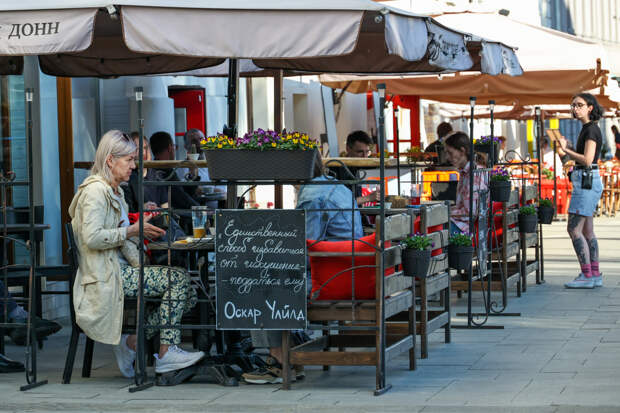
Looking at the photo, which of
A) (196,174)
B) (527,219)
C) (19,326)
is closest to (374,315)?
(19,326)

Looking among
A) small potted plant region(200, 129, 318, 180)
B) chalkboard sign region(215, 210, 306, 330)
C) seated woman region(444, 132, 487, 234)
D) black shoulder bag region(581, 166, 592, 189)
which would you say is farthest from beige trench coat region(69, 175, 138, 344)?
black shoulder bag region(581, 166, 592, 189)

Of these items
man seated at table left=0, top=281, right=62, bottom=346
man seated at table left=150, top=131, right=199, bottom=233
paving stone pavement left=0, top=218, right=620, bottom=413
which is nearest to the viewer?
paving stone pavement left=0, top=218, right=620, bottom=413

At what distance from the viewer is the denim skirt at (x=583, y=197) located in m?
11.7

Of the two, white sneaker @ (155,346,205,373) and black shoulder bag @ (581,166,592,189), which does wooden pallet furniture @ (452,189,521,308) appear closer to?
black shoulder bag @ (581,166,592,189)

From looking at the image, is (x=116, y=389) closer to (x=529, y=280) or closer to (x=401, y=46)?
(x=401, y=46)

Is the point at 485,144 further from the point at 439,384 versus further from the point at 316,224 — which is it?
the point at 439,384

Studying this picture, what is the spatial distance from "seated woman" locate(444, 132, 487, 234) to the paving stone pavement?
3.64ft

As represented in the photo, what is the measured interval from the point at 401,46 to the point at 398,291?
1469 mm

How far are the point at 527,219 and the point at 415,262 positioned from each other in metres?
4.53

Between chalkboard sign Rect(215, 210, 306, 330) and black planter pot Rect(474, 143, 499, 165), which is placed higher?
black planter pot Rect(474, 143, 499, 165)

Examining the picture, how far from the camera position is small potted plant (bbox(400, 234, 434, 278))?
7180mm

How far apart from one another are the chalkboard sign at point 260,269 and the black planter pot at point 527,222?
506 cm

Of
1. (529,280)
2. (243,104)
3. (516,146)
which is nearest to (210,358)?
(529,280)

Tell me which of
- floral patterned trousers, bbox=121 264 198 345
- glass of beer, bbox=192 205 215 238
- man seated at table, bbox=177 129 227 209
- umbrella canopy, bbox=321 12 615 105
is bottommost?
floral patterned trousers, bbox=121 264 198 345
